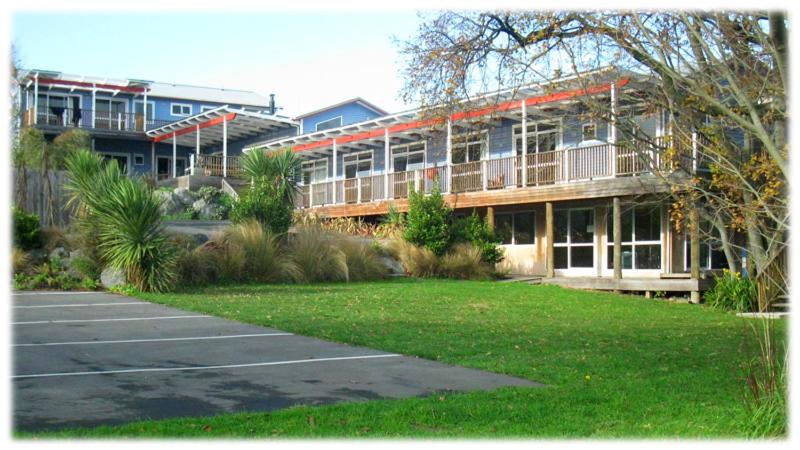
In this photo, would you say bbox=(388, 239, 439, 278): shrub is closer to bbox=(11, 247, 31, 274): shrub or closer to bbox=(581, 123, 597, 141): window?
bbox=(581, 123, 597, 141): window

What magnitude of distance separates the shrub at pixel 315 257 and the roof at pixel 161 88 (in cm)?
2731

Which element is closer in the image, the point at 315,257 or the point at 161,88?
the point at 315,257

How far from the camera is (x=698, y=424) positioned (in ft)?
22.2

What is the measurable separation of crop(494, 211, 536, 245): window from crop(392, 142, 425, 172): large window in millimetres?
4461

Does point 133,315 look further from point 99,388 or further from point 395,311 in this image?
point 99,388

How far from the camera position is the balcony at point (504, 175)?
22484mm

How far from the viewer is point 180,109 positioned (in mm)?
51531

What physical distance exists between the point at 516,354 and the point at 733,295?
1047cm

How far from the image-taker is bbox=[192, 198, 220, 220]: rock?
30422 mm

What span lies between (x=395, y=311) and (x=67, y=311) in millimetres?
5786

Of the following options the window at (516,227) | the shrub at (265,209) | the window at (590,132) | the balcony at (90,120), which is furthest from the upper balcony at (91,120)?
the window at (590,132)

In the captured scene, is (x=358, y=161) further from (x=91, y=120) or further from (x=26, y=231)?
(x=91, y=120)

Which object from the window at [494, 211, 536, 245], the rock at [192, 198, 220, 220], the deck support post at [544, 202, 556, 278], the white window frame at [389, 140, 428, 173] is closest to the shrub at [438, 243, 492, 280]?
the deck support post at [544, 202, 556, 278]

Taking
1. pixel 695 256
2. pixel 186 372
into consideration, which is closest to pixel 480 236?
pixel 695 256
